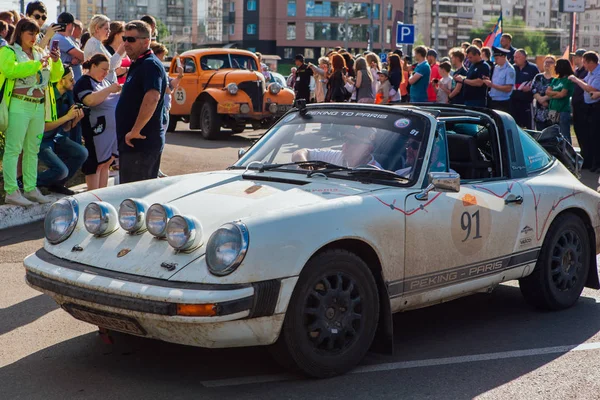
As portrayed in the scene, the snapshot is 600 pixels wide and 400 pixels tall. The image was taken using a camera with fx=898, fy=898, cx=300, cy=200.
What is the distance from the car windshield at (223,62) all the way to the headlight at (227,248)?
16162mm

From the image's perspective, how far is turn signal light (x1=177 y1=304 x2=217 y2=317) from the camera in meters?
4.26

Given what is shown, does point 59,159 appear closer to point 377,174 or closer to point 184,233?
point 377,174

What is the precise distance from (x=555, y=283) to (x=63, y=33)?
7.73 m

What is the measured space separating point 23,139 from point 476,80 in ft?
26.2

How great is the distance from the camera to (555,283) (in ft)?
20.7

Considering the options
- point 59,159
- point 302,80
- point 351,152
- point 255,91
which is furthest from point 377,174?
point 302,80

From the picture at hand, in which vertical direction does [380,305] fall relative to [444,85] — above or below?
below

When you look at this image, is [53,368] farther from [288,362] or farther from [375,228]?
[375,228]

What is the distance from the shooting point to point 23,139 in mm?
9070

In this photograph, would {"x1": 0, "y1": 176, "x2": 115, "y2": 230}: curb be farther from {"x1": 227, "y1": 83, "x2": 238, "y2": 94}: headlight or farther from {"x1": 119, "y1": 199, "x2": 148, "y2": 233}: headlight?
{"x1": 227, "y1": 83, "x2": 238, "y2": 94}: headlight

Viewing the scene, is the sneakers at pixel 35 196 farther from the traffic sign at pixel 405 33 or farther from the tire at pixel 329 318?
the traffic sign at pixel 405 33

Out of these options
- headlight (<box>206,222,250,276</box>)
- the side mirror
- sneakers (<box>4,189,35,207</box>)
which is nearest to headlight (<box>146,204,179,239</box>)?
headlight (<box>206,222,250,276</box>)

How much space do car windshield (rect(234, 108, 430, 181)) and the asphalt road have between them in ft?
3.69

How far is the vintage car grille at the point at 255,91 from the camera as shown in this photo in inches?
739
